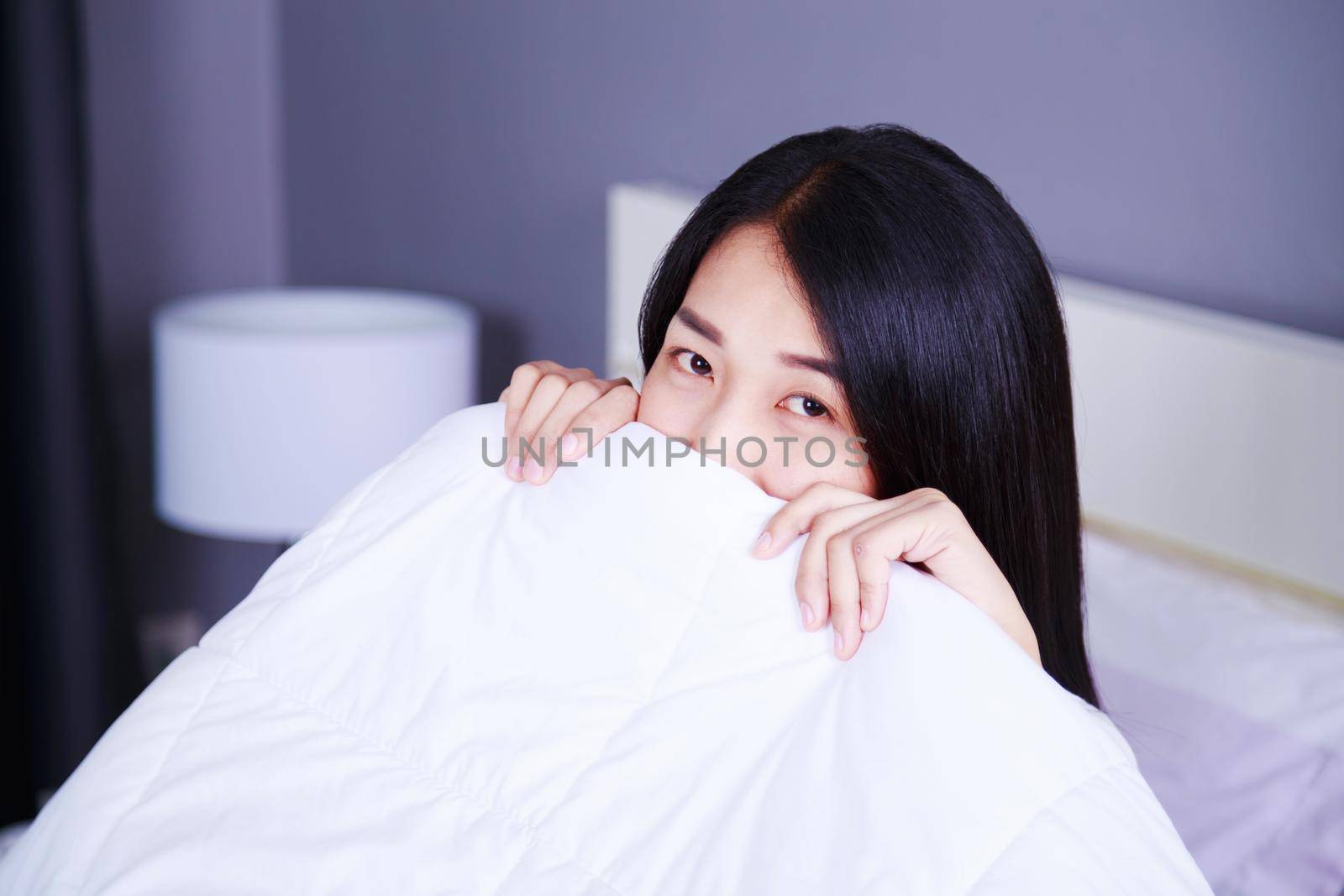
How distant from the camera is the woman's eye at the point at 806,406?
→ 97 centimetres

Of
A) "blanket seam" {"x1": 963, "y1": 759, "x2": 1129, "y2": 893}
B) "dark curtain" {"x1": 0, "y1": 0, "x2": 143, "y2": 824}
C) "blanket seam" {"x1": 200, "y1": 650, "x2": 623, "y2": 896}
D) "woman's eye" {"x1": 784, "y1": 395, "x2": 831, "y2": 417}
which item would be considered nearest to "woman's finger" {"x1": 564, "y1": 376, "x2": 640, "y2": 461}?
"woman's eye" {"x1": 784, "y1": 395, "x2": 831, "y2": 417}

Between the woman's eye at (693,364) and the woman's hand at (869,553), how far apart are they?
0.63 feet

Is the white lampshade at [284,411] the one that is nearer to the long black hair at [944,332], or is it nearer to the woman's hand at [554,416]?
the woman's hand at [554,416]

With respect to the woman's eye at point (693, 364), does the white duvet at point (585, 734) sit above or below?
below

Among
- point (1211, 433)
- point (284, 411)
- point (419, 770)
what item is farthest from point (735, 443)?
point (284, 411)

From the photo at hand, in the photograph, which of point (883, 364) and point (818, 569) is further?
point (883, 364)

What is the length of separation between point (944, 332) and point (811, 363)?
0.33ft

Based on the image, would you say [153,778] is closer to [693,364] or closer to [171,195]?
[693,364]

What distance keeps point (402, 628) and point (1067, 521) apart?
0.53m

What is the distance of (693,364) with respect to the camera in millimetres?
1040

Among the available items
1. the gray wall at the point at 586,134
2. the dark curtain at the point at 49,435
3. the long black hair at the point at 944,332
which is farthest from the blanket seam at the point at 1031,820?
the dark curtain at the point at 49,435

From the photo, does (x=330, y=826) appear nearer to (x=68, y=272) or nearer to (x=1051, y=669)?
(x=1051, y=669)

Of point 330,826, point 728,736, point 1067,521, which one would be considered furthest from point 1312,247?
point 330,826

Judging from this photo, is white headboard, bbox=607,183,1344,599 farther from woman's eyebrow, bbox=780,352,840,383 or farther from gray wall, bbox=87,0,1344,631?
woman's eyebrow, bbox=780,352,840,383
